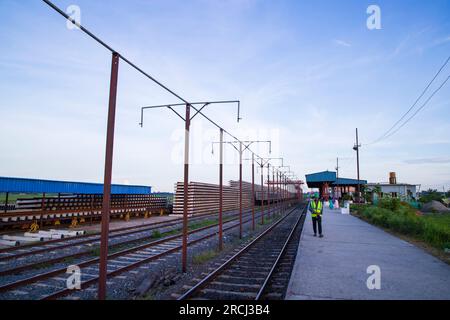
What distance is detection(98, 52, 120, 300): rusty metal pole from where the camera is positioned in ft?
17.6

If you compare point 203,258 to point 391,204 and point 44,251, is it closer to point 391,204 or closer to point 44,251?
point 44,251

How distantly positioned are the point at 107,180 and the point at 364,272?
23.3 feet

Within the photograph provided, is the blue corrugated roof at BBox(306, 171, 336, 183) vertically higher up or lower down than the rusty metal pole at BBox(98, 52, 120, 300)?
higher up

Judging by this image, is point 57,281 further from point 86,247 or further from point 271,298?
point 271,298

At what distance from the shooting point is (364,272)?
305 inches

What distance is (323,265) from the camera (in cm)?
850

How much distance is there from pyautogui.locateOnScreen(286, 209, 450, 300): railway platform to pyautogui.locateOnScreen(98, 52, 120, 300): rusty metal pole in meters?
3.73

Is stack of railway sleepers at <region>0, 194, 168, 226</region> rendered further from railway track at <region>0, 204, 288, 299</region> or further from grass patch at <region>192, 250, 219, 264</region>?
grass patch at <region>192, 250, 219, 264</region>

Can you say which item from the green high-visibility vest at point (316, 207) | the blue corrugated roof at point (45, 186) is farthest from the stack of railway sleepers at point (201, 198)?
the green high-visibility vest at point (316, 207)

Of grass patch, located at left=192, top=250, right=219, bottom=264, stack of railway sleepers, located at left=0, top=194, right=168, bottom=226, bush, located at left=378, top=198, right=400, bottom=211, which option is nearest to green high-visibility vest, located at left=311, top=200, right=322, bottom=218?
grass patch, located at left=192, top=250, right=219, bottom=264

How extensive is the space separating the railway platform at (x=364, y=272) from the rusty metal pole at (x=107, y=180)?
12.2ft
